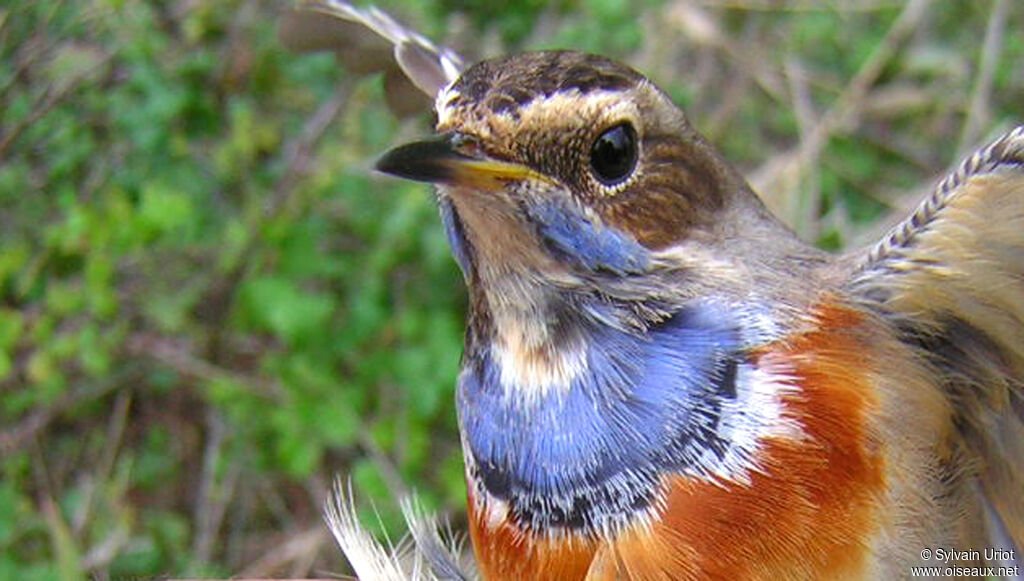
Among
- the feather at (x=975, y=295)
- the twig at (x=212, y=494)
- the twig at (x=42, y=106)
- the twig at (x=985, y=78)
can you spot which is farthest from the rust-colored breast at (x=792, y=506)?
the twig at (x=985, y=78)

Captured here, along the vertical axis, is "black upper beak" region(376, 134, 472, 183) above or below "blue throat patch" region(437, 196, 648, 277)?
above

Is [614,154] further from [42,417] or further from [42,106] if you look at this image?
[42,417]

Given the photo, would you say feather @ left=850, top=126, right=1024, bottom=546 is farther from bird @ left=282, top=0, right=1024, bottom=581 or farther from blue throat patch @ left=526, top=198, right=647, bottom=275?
blue throat patch @ left=526, top=198, right=647, bottom=275

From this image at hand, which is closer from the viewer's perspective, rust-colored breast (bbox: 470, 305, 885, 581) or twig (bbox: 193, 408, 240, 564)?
A: rust-colored breast (bbox: 470, 305, 885, 581)

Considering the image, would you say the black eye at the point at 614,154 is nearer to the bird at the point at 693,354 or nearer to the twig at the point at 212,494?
the bird at the point at 693,354

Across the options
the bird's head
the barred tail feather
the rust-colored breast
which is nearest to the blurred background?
the barred tail feather

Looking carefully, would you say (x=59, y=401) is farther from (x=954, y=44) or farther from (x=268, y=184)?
(x=954, y=44)

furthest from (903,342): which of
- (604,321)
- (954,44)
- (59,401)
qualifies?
(954,44)

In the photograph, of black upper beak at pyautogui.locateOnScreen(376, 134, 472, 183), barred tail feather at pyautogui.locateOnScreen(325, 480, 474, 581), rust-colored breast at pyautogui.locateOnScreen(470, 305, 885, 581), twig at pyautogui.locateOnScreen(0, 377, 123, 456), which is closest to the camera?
black upper beak at pyautogui.locateOnScreen(376, 134, 472, 183)
